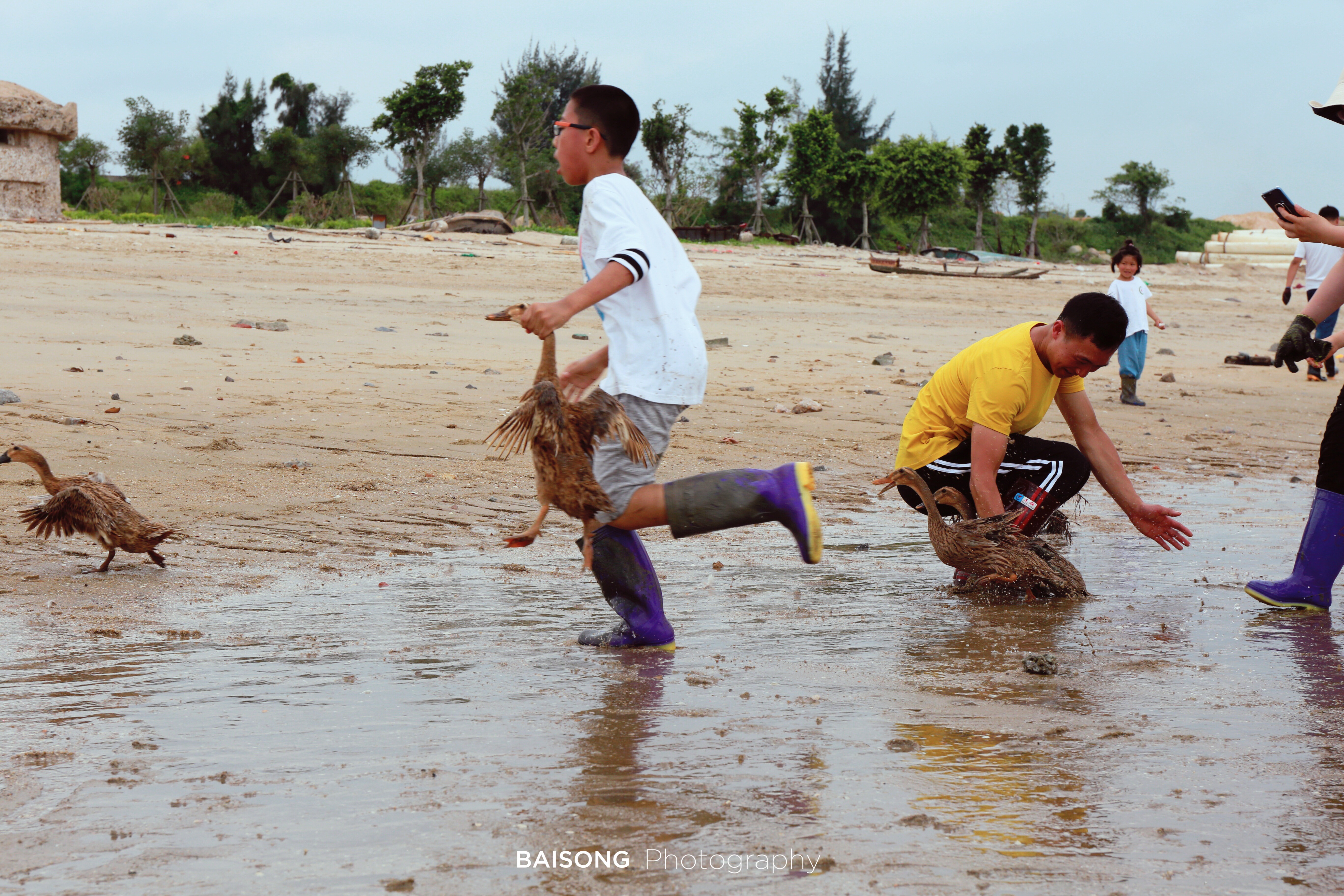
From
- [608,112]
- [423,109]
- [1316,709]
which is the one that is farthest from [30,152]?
[1316,709]

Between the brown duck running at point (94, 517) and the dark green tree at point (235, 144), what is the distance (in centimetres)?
3510

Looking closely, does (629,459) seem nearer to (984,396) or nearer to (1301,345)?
(984,396)

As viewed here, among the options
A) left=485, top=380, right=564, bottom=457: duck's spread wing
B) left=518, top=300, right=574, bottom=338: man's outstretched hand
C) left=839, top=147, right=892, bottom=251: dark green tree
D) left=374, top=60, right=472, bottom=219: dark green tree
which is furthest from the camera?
left=839, top=147, right=892, bottom=251: dark green tree

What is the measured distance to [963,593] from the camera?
442 centimetres

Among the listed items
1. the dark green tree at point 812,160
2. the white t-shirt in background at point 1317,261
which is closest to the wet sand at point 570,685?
the white t-shirt in background at point 1317,261

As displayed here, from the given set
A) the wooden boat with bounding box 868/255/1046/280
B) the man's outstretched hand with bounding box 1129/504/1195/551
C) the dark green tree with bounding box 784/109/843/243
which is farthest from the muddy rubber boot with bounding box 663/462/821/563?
the dark green tree with bounding box 784/109/843/243

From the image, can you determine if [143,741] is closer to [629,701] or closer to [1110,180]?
[629,701]

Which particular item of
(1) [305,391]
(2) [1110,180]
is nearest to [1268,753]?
(1) [305,391]

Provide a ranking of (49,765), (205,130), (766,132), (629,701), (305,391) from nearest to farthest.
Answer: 1. (49,765)
2. (629,701)
3. (305,391)
4. (205,130)
5. (766,132)

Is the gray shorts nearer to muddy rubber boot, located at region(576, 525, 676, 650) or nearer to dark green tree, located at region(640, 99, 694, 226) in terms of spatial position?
muddy rubber boot, located at region(576, 525, 676, 650)

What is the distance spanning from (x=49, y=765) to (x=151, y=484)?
336 cm

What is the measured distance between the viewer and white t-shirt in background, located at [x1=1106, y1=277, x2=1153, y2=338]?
10.3 meters

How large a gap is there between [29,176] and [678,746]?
24.4m

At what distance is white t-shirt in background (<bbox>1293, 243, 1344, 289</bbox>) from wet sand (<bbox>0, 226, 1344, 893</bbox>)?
4329mm
